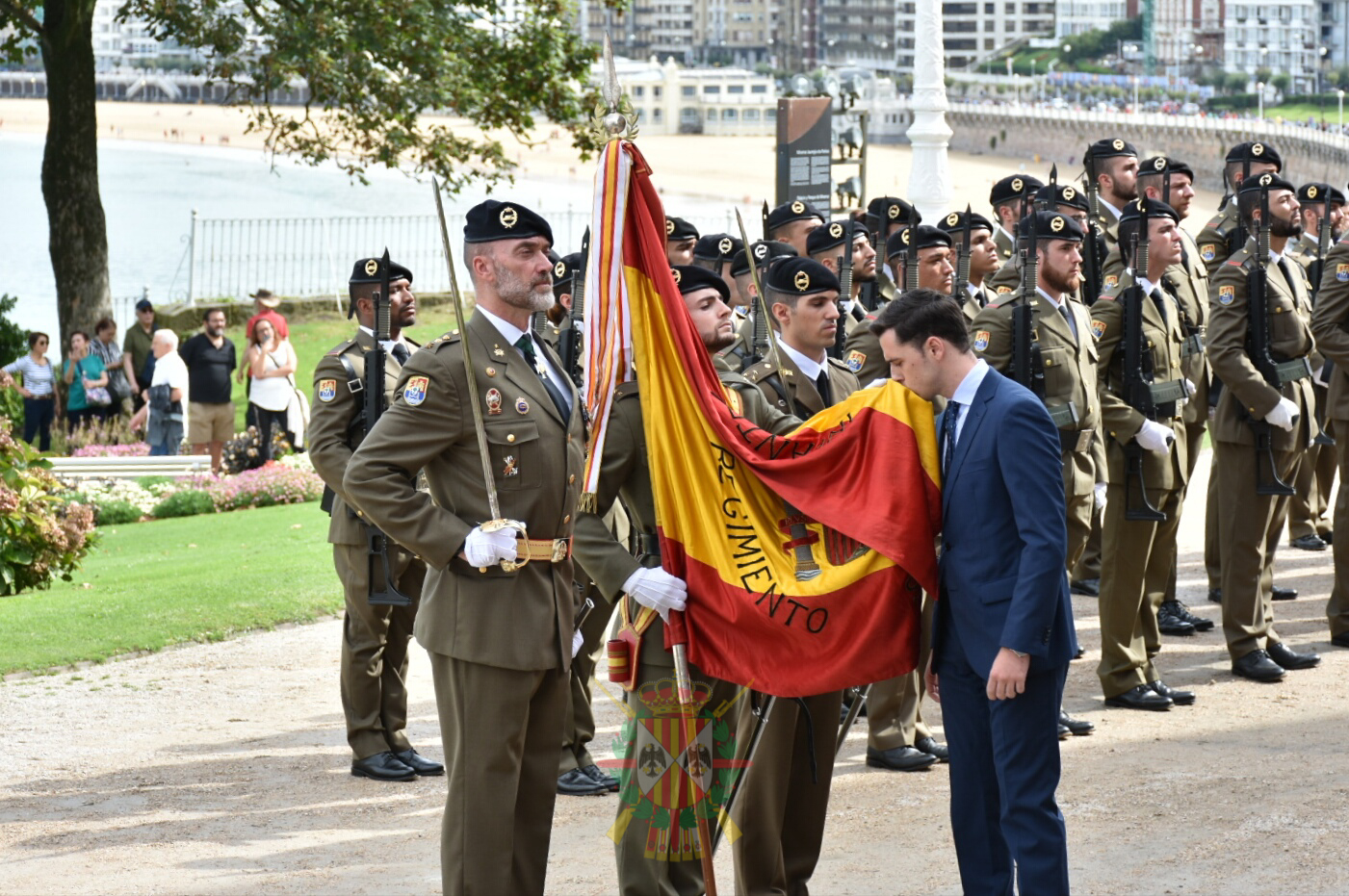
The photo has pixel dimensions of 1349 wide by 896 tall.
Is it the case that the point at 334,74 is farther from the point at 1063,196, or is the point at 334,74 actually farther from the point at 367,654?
the point at 367,654

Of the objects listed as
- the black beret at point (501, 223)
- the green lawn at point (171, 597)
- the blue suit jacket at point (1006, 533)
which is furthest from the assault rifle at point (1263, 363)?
the green lawn at point (171, 597)

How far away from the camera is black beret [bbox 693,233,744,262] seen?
30.7 feet

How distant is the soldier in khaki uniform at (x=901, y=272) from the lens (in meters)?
8.12

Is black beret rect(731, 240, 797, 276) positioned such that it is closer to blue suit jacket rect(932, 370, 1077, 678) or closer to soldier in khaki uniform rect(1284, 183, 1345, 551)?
blue suit jacket rect(932, 370, 1077, 678)

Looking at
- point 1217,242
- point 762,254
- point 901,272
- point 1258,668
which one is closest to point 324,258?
point 1217,242

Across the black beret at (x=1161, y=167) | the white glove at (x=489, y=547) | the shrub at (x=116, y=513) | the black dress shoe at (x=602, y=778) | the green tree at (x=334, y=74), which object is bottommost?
the shrub at (x=116, y=513)

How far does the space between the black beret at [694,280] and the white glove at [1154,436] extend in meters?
2.78

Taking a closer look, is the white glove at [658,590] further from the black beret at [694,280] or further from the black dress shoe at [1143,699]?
the black dress shoe at [1143,699]

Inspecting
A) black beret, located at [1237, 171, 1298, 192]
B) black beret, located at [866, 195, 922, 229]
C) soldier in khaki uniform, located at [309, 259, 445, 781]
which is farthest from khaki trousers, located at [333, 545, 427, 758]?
black beret, located at [1237, 171, 1298, 192]

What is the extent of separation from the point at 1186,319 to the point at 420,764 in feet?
16.6

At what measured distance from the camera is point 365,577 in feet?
25.4

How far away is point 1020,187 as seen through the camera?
37.4 feet

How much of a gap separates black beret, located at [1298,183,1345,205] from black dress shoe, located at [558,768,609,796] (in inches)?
300

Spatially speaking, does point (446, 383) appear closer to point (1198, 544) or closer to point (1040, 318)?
point (1040, 318)
